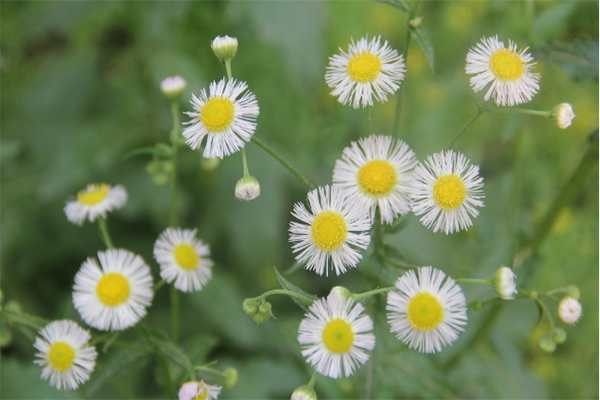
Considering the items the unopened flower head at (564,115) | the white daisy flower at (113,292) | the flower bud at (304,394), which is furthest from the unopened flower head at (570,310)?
the white daisy flower at (113,292)

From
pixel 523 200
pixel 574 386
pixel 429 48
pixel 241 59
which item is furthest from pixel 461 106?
pixel 429 48

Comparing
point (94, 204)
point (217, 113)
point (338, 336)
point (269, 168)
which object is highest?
point (269, 168)

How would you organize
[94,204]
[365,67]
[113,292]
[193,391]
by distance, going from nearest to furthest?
[193,391], [365,67], [113,292], [94,204]

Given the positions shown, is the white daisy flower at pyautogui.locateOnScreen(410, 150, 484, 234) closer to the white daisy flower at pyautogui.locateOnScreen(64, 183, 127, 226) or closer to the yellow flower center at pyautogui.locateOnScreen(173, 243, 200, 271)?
the yellow flower center at pyautogui.locateOnScreen(173, 243, 200, 271)

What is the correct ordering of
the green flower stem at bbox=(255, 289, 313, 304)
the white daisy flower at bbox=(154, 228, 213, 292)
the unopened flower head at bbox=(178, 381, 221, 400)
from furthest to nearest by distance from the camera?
the white daisy flower at bbox=(154, 228, 213, 292) < the unopened flower head at bbox=(178, 381, 221, 400) < the green flower stem at bbox=(255, 289, 313, 304)

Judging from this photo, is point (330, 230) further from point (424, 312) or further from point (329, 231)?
point (424, 312)

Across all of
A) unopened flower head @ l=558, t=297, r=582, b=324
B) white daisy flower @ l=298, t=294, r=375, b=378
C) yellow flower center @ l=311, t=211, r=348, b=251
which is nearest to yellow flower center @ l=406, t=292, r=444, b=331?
white daisy flower @ l=298, t=294, r=375, b=378

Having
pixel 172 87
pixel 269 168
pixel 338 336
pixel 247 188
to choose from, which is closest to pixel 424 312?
pixel 338 336
